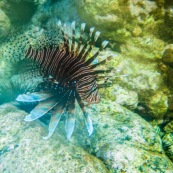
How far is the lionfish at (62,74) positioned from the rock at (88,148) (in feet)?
1.24

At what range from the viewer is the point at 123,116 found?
10.8 feet

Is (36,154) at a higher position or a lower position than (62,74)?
lower

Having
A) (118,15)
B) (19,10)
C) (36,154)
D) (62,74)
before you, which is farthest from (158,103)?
(19,10)

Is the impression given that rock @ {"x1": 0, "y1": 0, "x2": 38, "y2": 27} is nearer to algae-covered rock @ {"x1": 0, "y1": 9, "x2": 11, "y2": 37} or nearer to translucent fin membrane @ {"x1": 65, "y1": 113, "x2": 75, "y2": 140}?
algae-covered rock @ {"x1": 0, "y1": 9, "x2": 11, "y2": 37}

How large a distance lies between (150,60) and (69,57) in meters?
1.54

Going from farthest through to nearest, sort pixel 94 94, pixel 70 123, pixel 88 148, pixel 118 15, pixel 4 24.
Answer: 1. pixel 4 24
2. pixel 118 15
3. pixel 88 148
4. pixel 94 94
5. pixel 70 123

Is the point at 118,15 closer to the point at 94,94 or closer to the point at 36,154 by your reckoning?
the point at 94,94

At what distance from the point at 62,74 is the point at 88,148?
114 cm

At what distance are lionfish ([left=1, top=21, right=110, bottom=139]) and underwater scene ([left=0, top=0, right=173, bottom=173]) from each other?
1 centimetres

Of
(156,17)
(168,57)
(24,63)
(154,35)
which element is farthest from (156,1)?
(24,63)

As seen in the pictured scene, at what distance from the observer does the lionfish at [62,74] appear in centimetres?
250

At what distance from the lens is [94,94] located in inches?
106

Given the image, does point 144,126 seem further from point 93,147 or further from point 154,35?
point 154,35

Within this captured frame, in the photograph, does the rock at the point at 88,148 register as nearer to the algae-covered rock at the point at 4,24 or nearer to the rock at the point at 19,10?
the algae-covered rock at the point at 4,24
